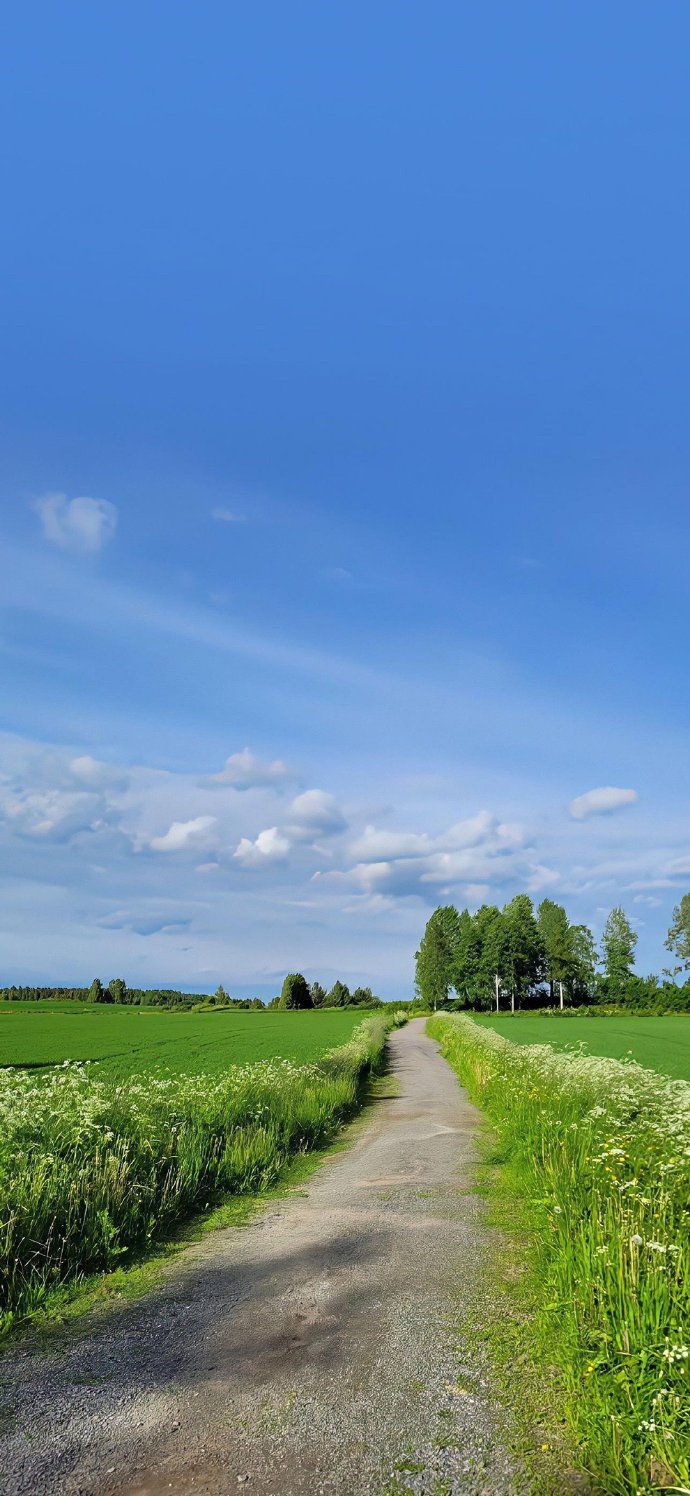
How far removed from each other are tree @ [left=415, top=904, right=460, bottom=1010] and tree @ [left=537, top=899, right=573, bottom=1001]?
14146 millimetres

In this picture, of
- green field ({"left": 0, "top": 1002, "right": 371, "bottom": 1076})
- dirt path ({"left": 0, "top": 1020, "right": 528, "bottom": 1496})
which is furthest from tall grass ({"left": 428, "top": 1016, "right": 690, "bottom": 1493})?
green field ({"left": 0, "top": 1002, "right": 371, "bottom": 1076})

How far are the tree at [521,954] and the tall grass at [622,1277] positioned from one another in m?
107

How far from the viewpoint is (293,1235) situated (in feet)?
30.3

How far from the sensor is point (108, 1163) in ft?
28.8

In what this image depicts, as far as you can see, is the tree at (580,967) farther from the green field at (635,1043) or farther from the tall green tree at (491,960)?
the green field at (635,1043)

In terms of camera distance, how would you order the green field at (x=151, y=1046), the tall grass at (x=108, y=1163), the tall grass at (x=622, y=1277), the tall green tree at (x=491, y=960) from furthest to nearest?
1. the tall green tree at (x=491, y=960)
2. the green field at (x=151, y=1046)
3. the tall grass at (x=108, y=1163)
4. the tall grass at (x=622, y=1277)

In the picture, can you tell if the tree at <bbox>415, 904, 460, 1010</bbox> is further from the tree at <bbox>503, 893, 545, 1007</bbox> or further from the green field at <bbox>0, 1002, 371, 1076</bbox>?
the green field at <bbox>0, 1002, 371, 1076</bbox>

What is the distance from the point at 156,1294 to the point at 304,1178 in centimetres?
560

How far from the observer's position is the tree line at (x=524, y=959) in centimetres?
11362

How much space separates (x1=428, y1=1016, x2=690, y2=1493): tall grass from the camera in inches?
178

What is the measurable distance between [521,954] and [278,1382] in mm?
114510

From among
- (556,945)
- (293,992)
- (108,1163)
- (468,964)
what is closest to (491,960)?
(468,964)

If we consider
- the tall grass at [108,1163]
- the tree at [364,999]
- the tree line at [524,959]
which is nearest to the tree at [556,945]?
the tree line at [524,959]

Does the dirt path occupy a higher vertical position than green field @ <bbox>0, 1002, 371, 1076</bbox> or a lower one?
higher
